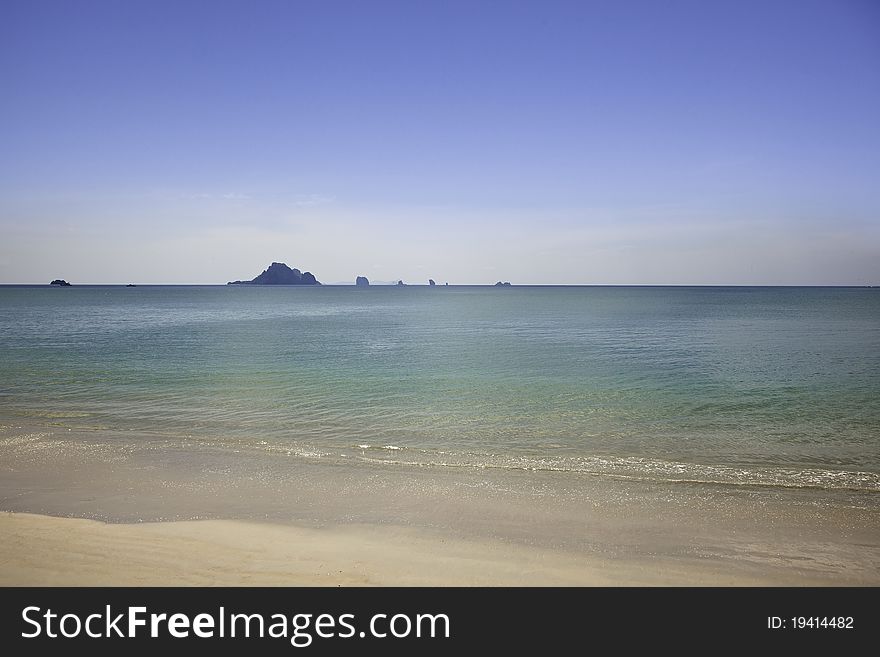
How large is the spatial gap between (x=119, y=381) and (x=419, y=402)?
48.7 feet

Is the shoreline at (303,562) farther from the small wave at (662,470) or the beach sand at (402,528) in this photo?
the small wave at (662,470)

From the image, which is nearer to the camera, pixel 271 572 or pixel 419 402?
pixel 271 572

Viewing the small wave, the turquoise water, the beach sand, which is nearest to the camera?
the beach sand

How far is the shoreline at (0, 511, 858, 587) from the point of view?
6.45 metres

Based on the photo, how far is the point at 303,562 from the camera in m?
6.86

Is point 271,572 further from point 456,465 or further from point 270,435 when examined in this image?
point 270,435

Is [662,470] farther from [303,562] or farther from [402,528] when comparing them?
[303,562]

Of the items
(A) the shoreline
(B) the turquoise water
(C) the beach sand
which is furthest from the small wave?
(A) the shoreline

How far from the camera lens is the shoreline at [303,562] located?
645 cm

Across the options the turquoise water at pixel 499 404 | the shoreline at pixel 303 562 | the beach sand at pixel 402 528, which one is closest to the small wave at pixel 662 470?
the turquoise water at pixel 499 404

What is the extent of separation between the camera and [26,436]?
1398cm

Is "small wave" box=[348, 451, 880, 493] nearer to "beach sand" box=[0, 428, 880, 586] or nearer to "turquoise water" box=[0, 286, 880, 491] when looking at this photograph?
"turquoise water" box=[0, 286, 880, 491]

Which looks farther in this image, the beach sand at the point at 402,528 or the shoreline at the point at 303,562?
the beach sand at the point at 402,528
